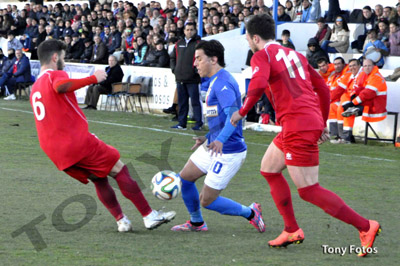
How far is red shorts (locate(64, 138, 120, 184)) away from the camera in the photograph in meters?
6.15

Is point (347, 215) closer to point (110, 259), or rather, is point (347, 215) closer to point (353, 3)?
point (110, 259)

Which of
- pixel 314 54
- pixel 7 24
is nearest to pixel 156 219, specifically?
pixel 314 54

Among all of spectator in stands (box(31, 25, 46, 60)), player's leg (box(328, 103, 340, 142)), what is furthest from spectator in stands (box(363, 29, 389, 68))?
→ spectator in stands (box(31, 25, 46, 60))

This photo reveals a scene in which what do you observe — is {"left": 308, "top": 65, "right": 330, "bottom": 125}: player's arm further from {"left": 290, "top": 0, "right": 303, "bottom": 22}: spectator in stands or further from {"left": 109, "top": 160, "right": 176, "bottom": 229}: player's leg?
{"left": 290, "top": 0, "right": 303, "bottom": 22}: spectator in stands

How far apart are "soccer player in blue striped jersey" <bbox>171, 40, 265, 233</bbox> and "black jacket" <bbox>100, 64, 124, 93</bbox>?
14148mm

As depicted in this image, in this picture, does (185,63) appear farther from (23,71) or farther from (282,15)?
(23,71)

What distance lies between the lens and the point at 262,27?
5699 millimetres

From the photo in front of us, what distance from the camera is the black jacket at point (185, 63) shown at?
15617 mm

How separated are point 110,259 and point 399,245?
2358 millimetres

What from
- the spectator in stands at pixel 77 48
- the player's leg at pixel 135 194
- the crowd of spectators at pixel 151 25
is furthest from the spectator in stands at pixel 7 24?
the player's leg at pixel 135 194

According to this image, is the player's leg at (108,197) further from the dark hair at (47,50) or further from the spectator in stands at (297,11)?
the spectator in stands at (297,11)

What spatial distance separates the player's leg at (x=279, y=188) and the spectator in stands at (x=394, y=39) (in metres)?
11.7

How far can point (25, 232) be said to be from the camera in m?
6.25

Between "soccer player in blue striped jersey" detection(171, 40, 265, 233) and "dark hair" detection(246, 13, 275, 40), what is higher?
"dark hair" detection(246, 13, 275, 40)
